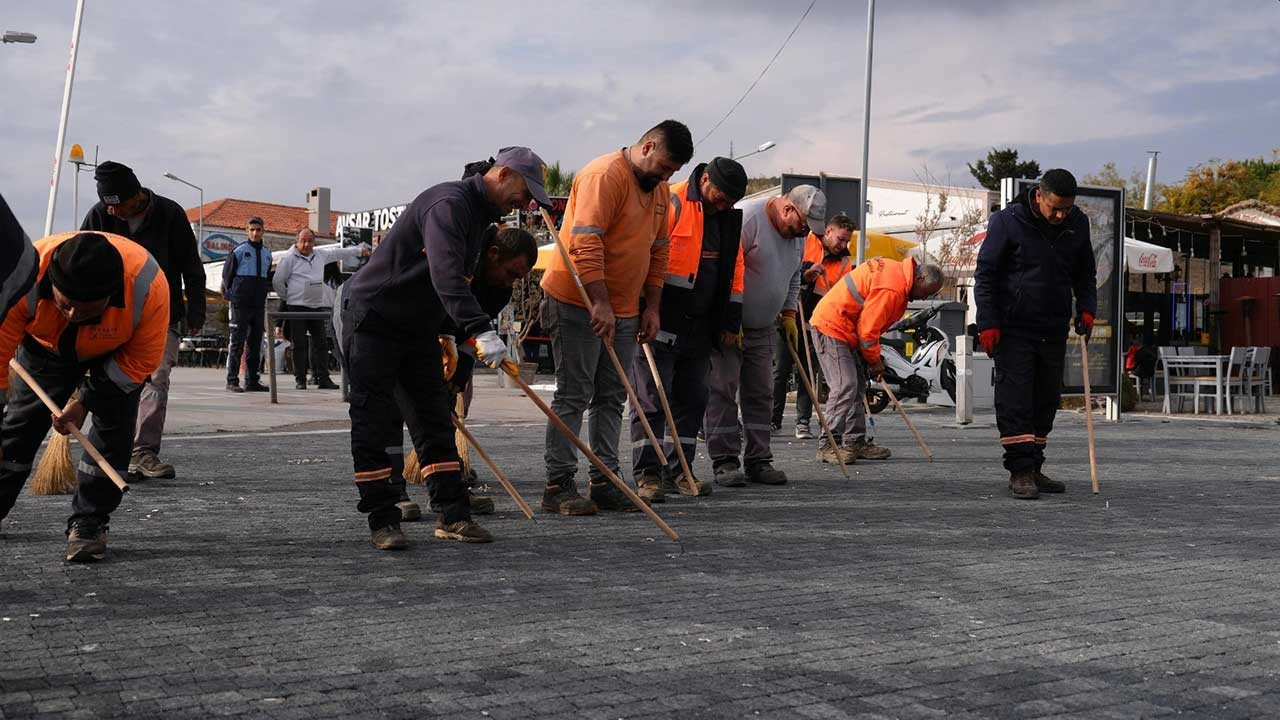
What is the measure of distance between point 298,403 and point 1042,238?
29.4ft

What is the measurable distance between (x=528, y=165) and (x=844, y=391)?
4875 mm

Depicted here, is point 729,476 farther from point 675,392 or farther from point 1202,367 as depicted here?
point 1202,367

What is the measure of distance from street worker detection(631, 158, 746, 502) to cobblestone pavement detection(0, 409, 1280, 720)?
616 mm

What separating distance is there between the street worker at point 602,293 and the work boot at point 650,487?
24cm

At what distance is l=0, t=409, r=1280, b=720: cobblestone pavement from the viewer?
10.6ft

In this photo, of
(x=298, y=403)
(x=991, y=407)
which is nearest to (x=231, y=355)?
(x=298, y=403)

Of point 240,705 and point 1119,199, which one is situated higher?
point 1119,199

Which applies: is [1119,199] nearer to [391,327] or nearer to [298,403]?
→ [298,403]

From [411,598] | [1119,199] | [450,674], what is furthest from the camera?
[1119,199]

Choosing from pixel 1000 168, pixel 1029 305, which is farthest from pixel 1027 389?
pixel 1000 168

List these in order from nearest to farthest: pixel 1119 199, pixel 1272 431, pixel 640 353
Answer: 1. pixel 640 353
2. pixel 1272 431
3. pixel 1119 199

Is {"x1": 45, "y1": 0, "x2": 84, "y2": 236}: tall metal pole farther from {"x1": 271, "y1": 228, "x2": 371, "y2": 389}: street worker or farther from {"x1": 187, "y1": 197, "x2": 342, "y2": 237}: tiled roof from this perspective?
{"x1": 187, "y1": 197, "x2": 342, "y2": 237}: tiled roof

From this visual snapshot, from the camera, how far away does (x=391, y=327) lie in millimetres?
5371

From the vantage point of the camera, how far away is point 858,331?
31.2ft
